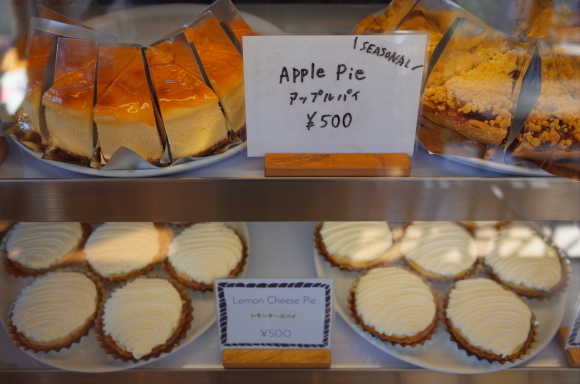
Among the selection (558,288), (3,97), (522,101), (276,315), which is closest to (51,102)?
(3,97)

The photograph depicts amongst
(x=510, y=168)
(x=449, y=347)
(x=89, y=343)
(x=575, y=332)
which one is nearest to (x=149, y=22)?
(x=89, y=343)

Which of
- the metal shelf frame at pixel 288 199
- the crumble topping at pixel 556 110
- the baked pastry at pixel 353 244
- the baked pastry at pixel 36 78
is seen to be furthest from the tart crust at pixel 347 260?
the baked pastry at pixel 36 78

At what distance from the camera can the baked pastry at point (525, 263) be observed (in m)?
1.32

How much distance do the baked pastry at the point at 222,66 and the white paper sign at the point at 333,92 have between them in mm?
164

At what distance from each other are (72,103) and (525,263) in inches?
51.5

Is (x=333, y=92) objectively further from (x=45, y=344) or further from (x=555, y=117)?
(x=45, y=344)

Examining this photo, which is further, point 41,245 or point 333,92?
point 41,245

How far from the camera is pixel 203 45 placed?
3.19 feet

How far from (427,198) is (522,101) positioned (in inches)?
10.7

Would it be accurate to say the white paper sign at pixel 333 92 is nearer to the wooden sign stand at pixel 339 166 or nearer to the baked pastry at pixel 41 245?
the wooden sign stand at pixel 339 166

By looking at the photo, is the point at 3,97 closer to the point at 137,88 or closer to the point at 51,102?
the point at 51,102

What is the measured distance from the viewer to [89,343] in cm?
121

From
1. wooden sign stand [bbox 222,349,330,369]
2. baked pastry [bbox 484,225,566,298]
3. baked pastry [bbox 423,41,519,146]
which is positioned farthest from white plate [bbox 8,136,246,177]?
baked pastry [bbox 484,225,566,298]

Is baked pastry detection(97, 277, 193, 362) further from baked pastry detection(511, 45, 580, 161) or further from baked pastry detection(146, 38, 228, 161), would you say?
baked pastry detection(511, 45, 580, 161)
